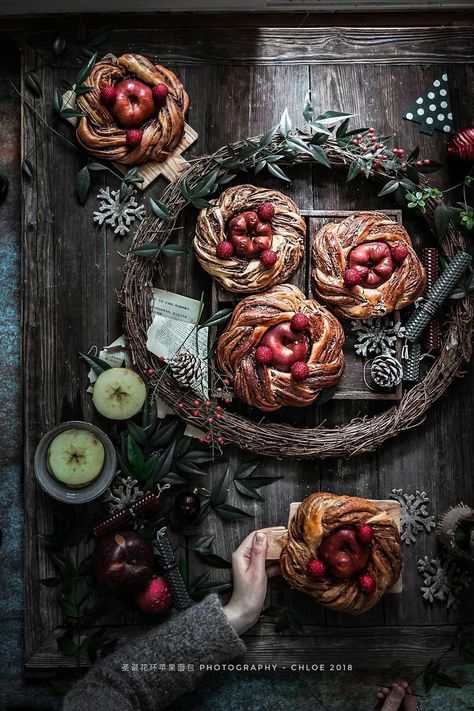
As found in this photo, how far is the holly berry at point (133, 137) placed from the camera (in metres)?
2.45

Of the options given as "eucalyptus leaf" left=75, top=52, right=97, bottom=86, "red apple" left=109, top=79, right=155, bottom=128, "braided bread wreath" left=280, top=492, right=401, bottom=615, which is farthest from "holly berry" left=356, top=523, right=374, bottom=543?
"eucalyptus leaf" left=75, top=52, right=97, bottom=86

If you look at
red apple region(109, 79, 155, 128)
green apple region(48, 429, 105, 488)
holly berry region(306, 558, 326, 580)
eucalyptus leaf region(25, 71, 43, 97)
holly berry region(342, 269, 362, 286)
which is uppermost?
eucalyptus leaf region(25, 71, 43, 97)

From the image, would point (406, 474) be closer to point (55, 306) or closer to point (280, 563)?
point (280, 563)

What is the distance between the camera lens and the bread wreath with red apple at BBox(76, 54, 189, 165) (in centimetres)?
246

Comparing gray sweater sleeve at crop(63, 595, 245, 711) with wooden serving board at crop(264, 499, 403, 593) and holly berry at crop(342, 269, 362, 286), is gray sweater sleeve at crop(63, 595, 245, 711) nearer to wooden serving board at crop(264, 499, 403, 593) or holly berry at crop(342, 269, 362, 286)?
wooden serving board at crop(264, 499, 403, 593)

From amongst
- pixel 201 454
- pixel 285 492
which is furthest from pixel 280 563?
pixel 201 454

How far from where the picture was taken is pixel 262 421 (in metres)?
2.56

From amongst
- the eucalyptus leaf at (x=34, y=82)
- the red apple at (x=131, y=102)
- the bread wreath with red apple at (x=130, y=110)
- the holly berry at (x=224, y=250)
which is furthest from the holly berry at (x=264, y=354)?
the eucalyptus leaf at (x=34, y=82)

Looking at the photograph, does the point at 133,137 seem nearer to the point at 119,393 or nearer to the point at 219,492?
the point at 119,393

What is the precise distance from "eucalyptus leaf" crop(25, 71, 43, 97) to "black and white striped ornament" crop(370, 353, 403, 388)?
161cm

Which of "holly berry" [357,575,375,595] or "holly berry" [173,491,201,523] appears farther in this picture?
"holly berry" [173,491,201,523]

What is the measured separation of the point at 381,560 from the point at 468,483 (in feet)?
1.61

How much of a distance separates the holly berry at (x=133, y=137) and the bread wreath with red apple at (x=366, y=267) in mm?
739

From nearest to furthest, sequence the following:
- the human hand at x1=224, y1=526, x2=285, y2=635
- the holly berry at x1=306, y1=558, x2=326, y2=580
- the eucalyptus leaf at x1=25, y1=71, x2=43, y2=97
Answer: the holly berry at x1=306, y1=558, x2=326, y2=580 → the human hand at x1=224, y1=526, x2=285, y2=635 → the eucalyptus leaf at x1=25, y1=71, x2=43, y2=97
